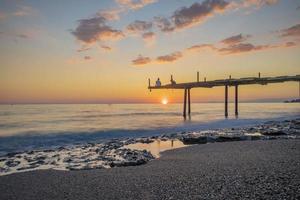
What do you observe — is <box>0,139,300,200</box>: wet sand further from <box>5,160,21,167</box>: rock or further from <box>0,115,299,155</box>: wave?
<box>0,115,299,155</box>: wave

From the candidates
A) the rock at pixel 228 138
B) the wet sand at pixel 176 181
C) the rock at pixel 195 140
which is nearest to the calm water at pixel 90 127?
the rock at pixel 195 140

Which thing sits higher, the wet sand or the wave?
the wet sand

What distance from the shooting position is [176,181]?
765 cm

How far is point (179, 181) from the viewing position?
7.63 metres

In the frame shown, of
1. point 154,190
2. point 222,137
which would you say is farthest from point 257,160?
point 222,137

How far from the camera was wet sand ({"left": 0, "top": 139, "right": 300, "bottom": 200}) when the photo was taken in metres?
6.46

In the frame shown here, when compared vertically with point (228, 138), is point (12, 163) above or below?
below

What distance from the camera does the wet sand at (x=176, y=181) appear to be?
6457 mm

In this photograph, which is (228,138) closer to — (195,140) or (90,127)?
(195,140)

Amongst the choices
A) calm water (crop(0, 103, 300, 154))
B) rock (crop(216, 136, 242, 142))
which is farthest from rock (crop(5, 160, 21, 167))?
rock (crop(216, 136, 242, 142))

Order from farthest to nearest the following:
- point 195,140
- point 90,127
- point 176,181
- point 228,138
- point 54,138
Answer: point 90,127
point 54,138
point 195,140
point 228,138
point 176,181

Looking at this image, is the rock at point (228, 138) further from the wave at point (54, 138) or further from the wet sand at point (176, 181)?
the wave at point (54, 138)

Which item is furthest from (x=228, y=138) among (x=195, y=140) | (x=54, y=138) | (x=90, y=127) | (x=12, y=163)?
(x=90, y=127)

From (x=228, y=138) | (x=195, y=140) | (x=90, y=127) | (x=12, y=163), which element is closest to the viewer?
(x=12, y=163)
